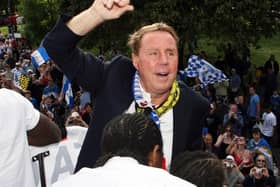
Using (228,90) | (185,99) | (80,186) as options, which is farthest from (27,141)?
(228,90)

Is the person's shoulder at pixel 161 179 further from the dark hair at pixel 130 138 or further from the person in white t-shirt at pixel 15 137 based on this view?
the person in white t-shirt at pixel 15 137

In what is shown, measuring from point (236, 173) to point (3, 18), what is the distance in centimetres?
3508

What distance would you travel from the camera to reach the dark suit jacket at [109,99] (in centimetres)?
254

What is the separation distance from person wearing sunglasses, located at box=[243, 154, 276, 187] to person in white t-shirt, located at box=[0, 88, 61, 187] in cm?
569

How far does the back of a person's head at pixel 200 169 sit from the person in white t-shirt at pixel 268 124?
9330 mm

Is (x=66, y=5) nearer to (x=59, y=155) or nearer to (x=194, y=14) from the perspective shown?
(x=194, y=14)

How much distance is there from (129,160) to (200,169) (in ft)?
1.30

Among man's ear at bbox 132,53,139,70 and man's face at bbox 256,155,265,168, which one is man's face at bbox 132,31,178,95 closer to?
man's ear at bbox 132,53,139,70

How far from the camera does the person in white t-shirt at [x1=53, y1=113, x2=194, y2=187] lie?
1534mm

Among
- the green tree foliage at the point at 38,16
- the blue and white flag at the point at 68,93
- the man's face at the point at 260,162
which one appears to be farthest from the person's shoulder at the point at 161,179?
the green tree foliage at the point at 38,16

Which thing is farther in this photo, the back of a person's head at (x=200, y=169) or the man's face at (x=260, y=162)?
the man's face at (x=260, y=162)

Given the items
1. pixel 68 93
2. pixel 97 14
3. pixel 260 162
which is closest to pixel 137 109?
pixel 97 14

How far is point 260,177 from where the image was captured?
7895 mm

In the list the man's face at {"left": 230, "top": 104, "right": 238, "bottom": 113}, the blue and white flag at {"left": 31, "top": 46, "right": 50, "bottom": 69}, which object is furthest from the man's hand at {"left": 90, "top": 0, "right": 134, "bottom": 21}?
the man's face at {"left": 230, "top": 104, "right": 238, "bottom": 113}
